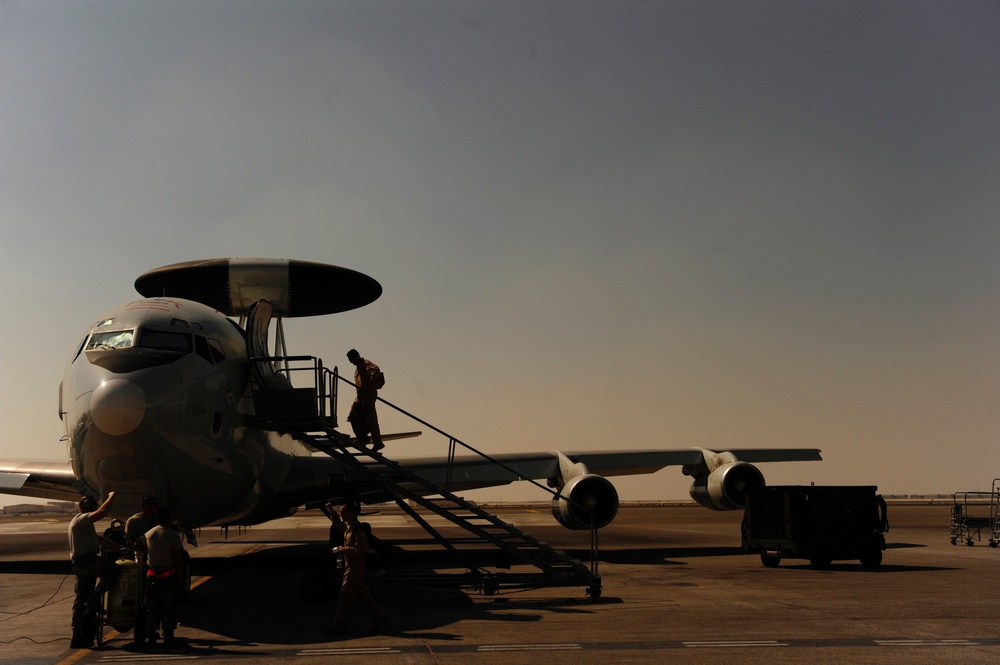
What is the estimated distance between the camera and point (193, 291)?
80.3ft

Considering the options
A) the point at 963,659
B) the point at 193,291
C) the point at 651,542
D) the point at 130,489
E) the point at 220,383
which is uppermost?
the point at 193,291

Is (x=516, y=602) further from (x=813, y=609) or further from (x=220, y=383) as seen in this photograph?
(x=220, y=383)

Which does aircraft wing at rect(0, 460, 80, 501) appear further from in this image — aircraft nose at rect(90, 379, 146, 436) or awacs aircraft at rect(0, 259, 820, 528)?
aircraft nose at rect(90, 379, 146, 436)

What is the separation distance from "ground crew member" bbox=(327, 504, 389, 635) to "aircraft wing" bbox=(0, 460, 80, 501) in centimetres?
1071

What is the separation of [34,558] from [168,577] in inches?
727

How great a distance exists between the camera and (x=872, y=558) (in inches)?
794

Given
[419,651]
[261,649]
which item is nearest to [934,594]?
[419,651]

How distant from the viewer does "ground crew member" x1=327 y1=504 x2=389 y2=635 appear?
11.3 metres

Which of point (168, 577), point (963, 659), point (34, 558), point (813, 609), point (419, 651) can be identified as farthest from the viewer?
point (34, 558)

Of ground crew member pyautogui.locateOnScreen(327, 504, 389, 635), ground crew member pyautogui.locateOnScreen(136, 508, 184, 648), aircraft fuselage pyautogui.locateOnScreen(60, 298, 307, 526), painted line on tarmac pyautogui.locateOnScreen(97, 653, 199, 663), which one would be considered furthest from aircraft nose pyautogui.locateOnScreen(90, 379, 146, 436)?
painted line on tarmac pyautogui.locateOnScreen(97, 653, 199, 663)

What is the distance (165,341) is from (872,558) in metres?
15.9

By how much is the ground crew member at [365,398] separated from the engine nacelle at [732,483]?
38.0 feet

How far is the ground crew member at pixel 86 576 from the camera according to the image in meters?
10.5

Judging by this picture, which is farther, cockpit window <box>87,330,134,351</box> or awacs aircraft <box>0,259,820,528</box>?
cockpit window <box>87,330,134,351</box>
